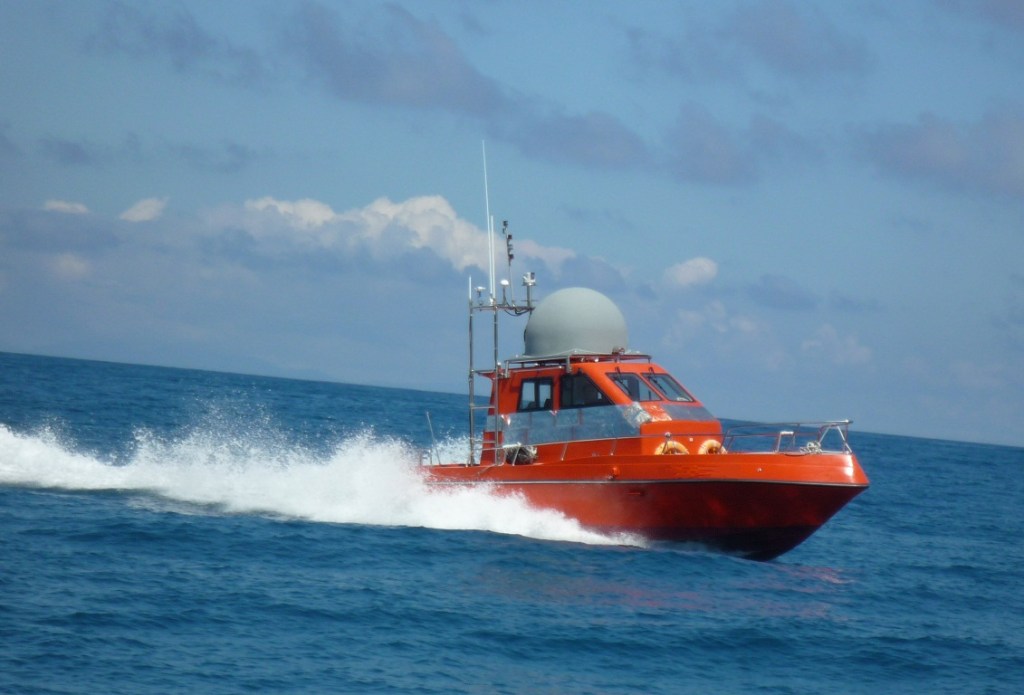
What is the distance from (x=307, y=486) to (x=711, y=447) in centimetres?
778

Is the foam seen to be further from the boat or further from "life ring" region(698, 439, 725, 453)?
"life ring" region(698, 439, 725, 453)

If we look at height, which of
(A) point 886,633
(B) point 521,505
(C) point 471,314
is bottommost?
(A) point 886,633

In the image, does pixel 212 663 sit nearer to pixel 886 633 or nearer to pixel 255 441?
pixel 886 633

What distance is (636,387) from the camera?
1950cm

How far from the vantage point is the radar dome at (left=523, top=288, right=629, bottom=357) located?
66.7 ft

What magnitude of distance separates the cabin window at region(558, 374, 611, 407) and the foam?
1911mm

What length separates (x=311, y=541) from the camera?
1755 cm

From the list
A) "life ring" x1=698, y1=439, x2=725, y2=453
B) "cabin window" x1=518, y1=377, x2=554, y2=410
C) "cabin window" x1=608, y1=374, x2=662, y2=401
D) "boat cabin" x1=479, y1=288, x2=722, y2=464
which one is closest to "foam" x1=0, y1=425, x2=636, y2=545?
"boat cabin" x1=479, y1=288, x2=722, y2=464

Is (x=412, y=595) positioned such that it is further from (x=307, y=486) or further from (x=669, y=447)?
(x=307, y=486)

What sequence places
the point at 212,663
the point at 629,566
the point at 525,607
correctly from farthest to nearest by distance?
1. the point at 629,566
2. the point at 525,607
3. the point at 212,663

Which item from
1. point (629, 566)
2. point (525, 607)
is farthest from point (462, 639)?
point (629, 566)

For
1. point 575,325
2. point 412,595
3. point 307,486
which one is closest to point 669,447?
point 575,325

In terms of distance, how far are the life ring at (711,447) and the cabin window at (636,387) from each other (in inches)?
44.6

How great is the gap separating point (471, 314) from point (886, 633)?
9431 mm
